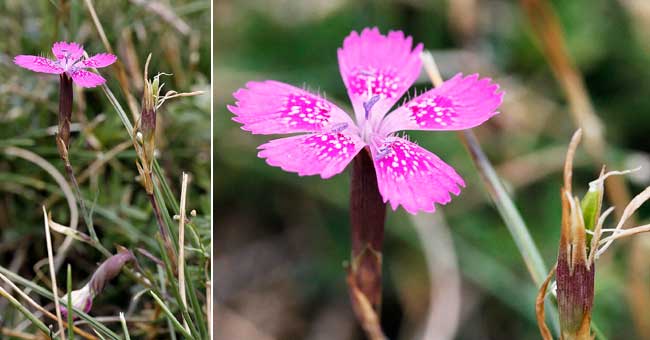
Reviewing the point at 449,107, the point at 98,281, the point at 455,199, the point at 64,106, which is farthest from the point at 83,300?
the point at 455,199

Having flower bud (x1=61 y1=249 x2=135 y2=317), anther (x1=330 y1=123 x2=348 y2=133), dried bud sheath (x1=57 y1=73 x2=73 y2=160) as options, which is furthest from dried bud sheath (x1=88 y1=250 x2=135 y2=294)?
anther (x1=330 y1=123 x2=348 y2=133)

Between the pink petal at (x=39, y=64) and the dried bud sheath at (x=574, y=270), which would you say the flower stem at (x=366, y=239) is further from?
the pink petal at (x=39, y=64)

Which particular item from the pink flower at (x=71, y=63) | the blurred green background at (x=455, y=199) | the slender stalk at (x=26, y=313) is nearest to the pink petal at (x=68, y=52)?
the pink flower at (x=71, y=63)

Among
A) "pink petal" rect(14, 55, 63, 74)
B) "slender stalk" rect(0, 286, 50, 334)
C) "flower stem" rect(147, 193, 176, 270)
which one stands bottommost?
"slender stalk" rect(0, 286, 50, 334)

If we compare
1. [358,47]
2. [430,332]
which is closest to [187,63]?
[358,47]

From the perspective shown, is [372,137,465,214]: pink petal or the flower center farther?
the flower center

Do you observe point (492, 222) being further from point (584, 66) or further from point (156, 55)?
point (156, 55)

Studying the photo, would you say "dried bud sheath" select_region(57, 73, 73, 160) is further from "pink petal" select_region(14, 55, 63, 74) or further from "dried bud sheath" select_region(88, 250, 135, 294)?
"dried bud sheath" select_region(88, 250, 135, 294)

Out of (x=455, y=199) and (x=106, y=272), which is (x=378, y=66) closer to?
(x=106, y=272)
